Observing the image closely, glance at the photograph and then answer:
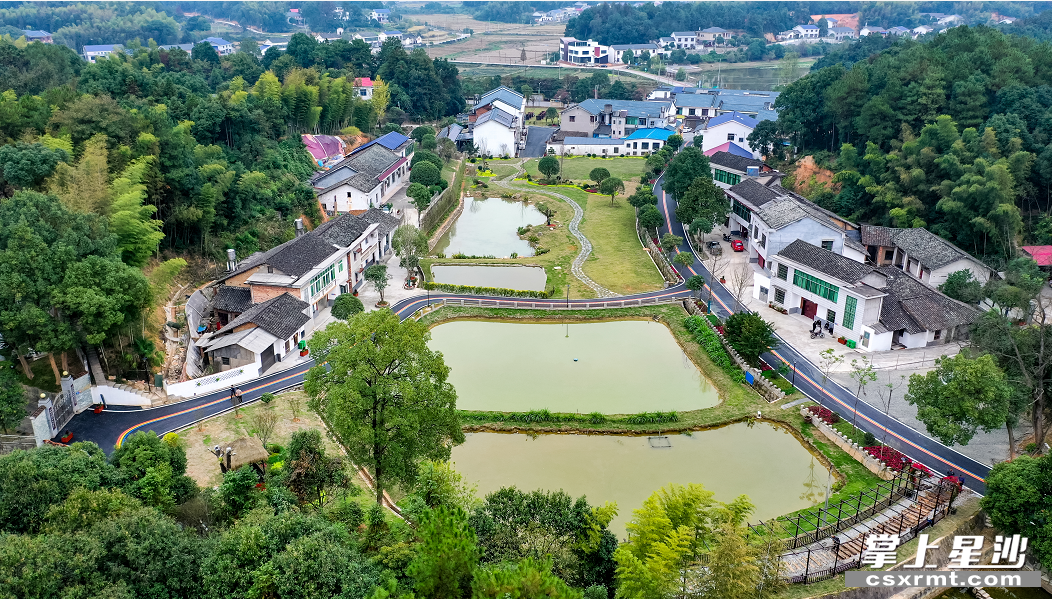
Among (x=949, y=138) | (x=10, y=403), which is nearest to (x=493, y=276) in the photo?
(x=10, y=403)

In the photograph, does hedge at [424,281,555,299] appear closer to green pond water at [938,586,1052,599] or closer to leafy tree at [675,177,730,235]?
leafy tree at [675,177,730,235]

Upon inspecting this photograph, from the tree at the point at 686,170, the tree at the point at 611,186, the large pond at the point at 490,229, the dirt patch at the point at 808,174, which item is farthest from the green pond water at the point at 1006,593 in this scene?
the tree at the point at 611,186

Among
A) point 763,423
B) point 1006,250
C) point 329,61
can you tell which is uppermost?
point 329,61

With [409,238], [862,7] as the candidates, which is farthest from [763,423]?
[862,7]

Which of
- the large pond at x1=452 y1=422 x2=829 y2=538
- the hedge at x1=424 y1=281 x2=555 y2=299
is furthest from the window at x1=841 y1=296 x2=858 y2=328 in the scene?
the hedge at x1=424 y1=281 x2=555 y2=299

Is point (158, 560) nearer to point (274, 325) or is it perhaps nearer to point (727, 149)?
point (274, 325)
